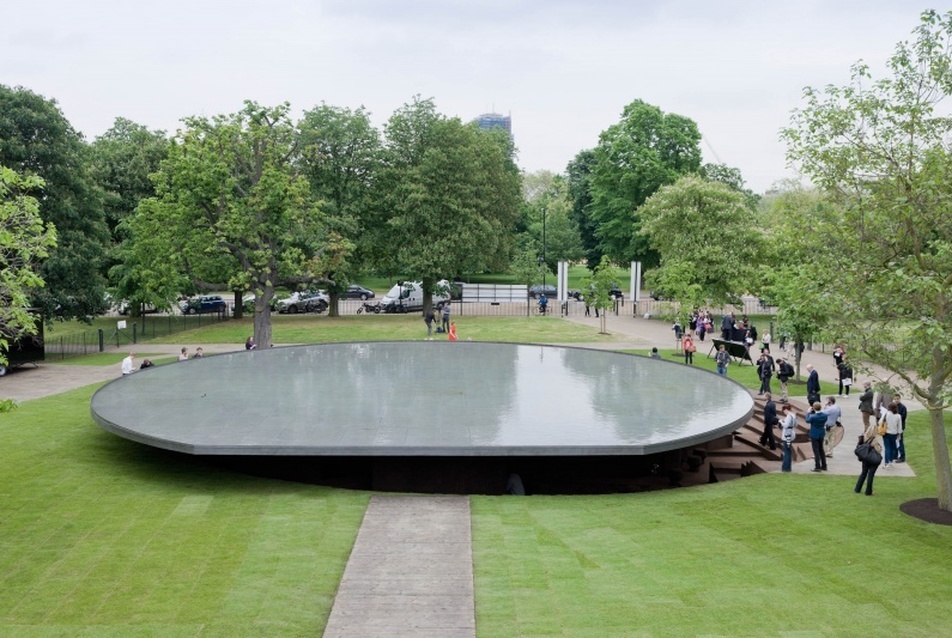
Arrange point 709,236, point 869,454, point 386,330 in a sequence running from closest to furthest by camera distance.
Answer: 1. point 869,454
2. point 386,330
3. point 709,236

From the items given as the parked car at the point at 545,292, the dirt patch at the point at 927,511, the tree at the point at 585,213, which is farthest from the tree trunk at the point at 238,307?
the dirt patch at the point at 927,511

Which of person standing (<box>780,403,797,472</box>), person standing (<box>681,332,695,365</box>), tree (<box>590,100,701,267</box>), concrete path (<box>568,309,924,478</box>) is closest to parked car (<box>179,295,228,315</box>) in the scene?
concrete path (<box>568,309,924,478</box>)

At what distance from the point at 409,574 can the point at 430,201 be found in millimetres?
42723

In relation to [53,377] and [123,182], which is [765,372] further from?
[123,182]

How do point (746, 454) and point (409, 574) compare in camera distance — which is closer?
point (409, 574)

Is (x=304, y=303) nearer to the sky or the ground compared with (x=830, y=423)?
nearer to the sky

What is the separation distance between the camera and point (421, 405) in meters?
19.9

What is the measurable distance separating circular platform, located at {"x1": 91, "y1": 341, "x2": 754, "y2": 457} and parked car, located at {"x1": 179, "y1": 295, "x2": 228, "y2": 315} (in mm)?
27424

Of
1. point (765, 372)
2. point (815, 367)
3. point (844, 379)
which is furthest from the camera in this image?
point (815, 367)

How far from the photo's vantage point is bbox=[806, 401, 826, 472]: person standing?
58.5 feet

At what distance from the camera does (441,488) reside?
16188mm

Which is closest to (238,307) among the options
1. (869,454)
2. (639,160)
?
(639,160)

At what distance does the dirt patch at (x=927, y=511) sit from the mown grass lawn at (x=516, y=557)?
0.29 m

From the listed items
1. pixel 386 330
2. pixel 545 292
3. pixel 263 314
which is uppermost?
pixel 263 314
